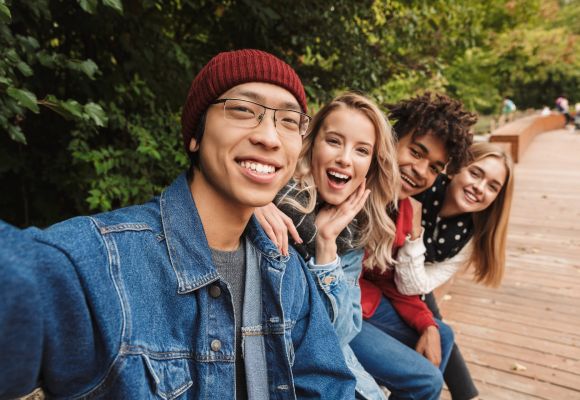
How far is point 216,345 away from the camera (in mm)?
1196

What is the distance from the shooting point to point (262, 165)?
1.32 meters

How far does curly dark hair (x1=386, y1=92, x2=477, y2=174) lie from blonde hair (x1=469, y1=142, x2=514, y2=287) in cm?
34

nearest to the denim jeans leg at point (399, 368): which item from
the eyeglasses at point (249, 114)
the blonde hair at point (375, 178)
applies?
the blonde hair at point (375, 178)

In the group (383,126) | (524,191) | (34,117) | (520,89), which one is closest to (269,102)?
(383,126)

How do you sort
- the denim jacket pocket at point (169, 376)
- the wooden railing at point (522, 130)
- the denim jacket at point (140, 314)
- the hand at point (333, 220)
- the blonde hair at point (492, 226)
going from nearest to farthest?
the denim jacket at point (140, 314) → the denim jacket pocket at point (169, 376) → the hand at point (333, 220) → the blonde hair at point (492, 226) → the wooden railing at point (522, 130)

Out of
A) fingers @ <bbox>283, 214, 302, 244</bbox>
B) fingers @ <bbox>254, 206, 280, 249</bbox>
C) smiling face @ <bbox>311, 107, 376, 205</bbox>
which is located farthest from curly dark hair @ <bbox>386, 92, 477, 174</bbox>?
fingers @ <bbox>254, 206, 280, 249</bbox>

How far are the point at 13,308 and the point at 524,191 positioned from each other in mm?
10197

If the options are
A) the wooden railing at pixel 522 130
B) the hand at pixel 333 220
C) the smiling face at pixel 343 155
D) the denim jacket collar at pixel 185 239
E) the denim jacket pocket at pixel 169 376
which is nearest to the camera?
the denim jacket pocket at pixel 169 376

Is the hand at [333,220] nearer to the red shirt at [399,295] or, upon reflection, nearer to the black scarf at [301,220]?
the black scarf at [301,220]

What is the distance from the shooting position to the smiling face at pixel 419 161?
248 centimetres

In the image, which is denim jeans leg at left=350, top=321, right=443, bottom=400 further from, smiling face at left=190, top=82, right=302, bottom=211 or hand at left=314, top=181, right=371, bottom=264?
smiling face at left=190, top=82, right=302, bottom=211

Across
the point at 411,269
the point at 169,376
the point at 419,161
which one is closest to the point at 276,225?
the point at 169,376

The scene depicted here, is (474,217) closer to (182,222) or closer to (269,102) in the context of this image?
(269,102)

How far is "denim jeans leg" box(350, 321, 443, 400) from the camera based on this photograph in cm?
221
